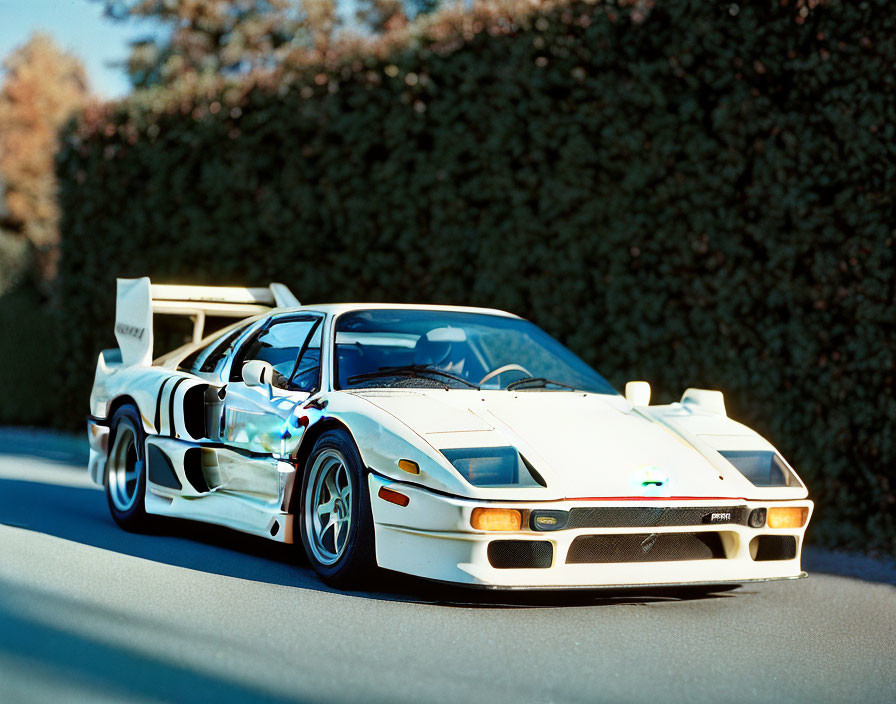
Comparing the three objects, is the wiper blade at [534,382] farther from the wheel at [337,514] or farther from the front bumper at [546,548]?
the front bumper at [546,548]

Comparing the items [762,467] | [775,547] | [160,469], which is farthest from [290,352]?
[775,547]

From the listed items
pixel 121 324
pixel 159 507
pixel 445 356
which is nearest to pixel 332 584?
pixel 445 356

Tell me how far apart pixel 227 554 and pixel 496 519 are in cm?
221

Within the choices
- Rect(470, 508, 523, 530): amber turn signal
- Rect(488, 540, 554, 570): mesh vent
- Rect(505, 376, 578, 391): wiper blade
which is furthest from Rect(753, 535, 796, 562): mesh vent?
Rect(505, 376, 578, 391): wiper blade

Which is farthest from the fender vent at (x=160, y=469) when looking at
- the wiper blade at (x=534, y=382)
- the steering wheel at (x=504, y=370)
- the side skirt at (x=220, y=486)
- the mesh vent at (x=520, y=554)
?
the mesh vent at (x=520, y=554)

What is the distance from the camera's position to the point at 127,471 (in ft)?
25.7

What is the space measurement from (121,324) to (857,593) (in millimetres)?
4965

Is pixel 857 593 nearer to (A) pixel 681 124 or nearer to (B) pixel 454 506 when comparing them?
(B) pixel 454 506

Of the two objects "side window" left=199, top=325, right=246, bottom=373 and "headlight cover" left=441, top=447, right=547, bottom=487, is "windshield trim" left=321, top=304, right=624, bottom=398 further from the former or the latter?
"side window" left=199, top=325, right=246, bottom=373

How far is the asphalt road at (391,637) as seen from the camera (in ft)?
13.1

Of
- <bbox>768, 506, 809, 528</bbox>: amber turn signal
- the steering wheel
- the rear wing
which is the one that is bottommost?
<bbox>768, 506, 809, 528</bbox>: amber turn signal

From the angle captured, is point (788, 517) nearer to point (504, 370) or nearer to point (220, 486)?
point (504, 370)

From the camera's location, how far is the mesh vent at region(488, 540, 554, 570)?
16.4 feet

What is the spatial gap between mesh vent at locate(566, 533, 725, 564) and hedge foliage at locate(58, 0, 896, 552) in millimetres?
2944
